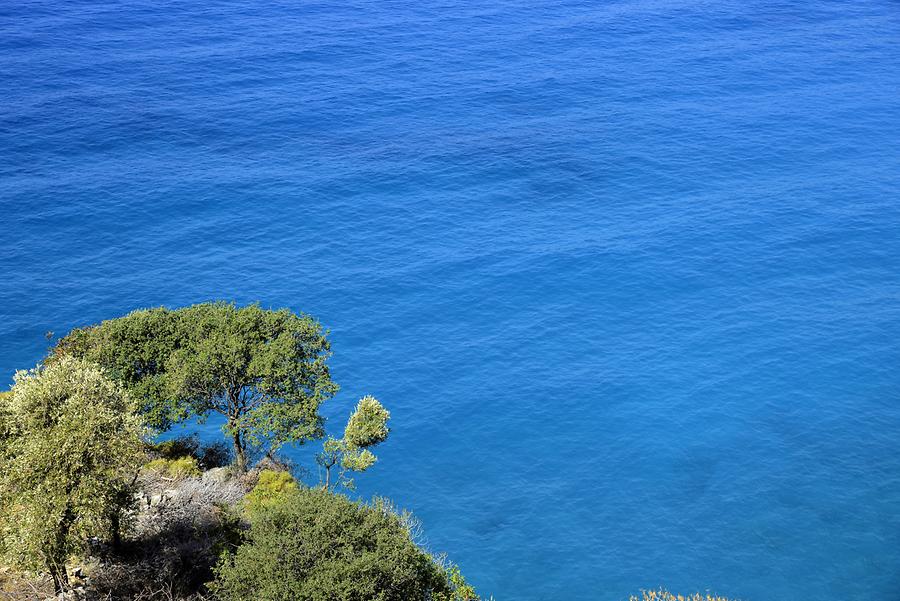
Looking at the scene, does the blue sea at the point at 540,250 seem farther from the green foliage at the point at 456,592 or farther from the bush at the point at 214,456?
the green foliage at the point at 456,592

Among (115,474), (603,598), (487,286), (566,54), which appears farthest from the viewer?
(566,54)

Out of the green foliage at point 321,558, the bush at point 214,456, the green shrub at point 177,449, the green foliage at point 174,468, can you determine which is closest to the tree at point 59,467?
the green foliage at point 321,558

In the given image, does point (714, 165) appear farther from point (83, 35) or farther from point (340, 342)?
point (83, 35)

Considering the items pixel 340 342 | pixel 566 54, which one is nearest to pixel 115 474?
pixel 340 342

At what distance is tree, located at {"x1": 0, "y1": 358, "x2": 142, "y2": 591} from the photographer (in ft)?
95.9

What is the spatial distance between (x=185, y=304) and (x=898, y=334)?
2090 inches

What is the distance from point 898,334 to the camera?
210 feet

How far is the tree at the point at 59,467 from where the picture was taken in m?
29.2

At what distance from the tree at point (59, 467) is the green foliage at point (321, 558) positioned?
16.8 ft

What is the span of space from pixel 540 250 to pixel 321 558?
159 feet

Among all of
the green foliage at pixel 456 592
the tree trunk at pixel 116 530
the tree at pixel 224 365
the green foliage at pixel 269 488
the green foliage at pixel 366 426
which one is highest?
the tree at pixel 224 365

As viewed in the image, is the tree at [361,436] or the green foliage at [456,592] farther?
the tree at [361,436]

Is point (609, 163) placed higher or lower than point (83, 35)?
lower

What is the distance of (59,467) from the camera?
2952cm
